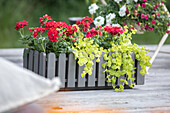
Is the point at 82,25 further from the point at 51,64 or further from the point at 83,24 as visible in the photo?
the point at 51,64

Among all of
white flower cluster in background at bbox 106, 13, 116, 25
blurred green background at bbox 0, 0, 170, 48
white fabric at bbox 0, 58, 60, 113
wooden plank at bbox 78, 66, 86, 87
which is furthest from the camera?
blurred green background at bbox 0, 0, 170, 48

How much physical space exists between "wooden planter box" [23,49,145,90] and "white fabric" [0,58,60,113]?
6.08ft

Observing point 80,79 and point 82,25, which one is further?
point 82,25

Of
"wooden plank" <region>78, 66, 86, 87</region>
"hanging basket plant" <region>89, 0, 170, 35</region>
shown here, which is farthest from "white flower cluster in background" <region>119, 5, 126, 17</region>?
"wooden plank" <region>78, 66, 86, 87</region>

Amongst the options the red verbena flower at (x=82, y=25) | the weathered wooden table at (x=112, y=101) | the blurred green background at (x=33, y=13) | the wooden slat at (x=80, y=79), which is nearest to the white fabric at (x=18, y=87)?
the weathered wooden table at (x=112, y=101)

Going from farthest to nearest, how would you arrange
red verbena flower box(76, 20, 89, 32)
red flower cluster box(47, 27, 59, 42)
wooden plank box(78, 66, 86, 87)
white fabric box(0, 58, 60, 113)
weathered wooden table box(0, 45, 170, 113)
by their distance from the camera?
red verbena flower box(76, 20, 89, 32)
wooden plank box(78, 66, 86, 87)
red flower cluster box(47, 27, 59, 42)
weathered wooden table box(0, 45, 170, 113)
white fabric box(0, 58, 60, 113)

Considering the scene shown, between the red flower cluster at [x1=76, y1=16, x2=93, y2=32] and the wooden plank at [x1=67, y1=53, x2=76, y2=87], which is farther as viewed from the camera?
the red flower cluster at [x1=76, y1=16, x2=93, y2=32]

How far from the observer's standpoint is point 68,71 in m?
2.79

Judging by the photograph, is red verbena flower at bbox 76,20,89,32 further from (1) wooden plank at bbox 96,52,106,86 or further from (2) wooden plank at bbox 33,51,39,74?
(2) wooden plank at bbox 33,51,39,74

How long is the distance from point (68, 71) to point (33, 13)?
7441 millimetres

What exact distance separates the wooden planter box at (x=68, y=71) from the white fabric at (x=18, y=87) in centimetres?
185

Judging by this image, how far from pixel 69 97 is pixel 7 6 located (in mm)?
7414

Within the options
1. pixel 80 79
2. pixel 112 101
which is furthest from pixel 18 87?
pixel 80 79

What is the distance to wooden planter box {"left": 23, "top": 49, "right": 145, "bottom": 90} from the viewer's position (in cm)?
275
